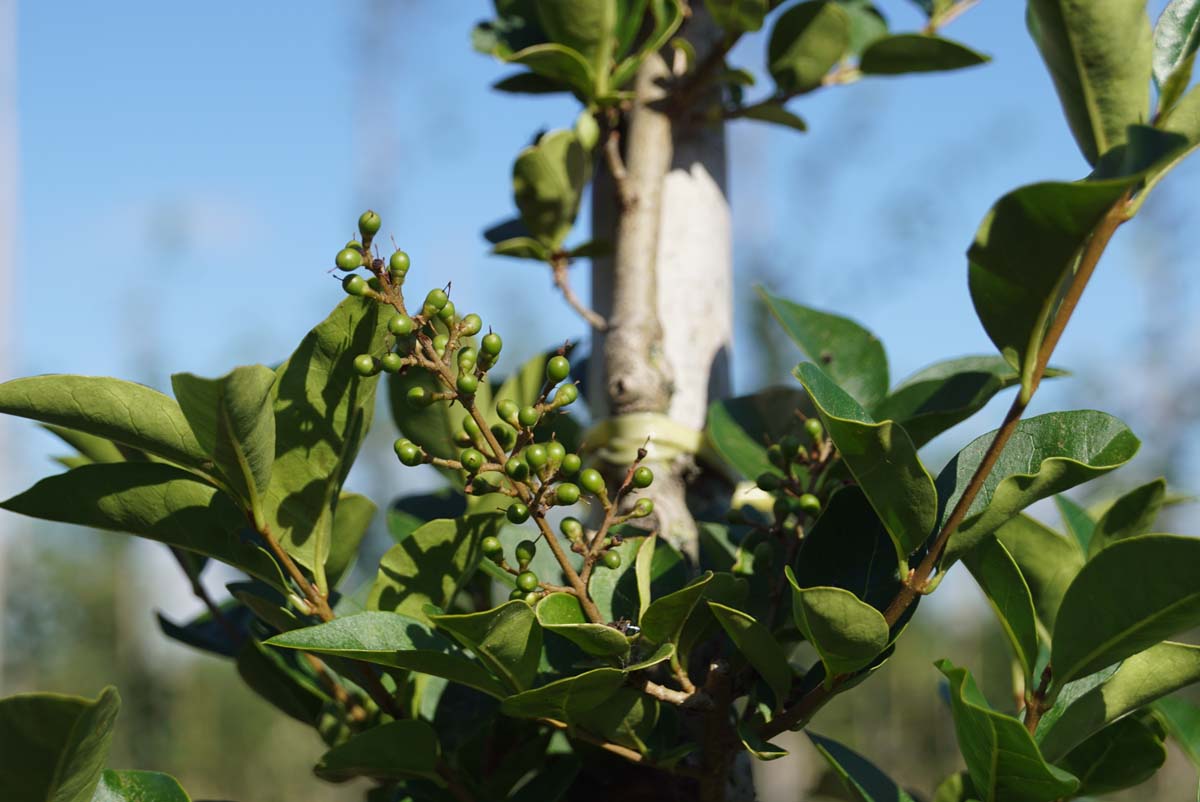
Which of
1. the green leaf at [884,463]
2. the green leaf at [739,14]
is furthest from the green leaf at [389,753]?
the green leaf at [739,14]

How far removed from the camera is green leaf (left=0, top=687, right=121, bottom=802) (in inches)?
18.4

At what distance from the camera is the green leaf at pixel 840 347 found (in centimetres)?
83

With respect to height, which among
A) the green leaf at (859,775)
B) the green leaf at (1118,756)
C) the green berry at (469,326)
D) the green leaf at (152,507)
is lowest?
the green leaf at (1118,756)

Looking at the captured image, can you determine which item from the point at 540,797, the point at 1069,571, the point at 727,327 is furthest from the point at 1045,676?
the point at 727,327

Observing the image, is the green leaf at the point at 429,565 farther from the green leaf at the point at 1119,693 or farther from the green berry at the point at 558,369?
the green leaf at the point at 1119,693

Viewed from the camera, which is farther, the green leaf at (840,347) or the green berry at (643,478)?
the green leaf at (840,347)

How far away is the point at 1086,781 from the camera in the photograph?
0.71 m

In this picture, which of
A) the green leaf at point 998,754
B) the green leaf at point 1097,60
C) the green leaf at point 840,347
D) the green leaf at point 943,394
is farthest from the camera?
the green leaf at point 840,347

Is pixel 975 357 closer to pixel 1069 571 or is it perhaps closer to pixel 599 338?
pixel 1069 571

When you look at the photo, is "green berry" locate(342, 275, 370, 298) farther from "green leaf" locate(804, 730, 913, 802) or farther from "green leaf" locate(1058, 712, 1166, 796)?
"green leaf" locate(1058, 712, 1166, 796)

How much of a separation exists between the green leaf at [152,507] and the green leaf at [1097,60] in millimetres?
472

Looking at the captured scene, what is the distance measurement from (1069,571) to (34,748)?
0.62 meters

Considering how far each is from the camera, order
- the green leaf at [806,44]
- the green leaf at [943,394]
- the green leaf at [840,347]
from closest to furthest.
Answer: the green leaf at [943,394], the green leaf at [840,347], the green leaf at [806,44]

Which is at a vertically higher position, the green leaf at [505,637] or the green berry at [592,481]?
the green berry at [592,481]
